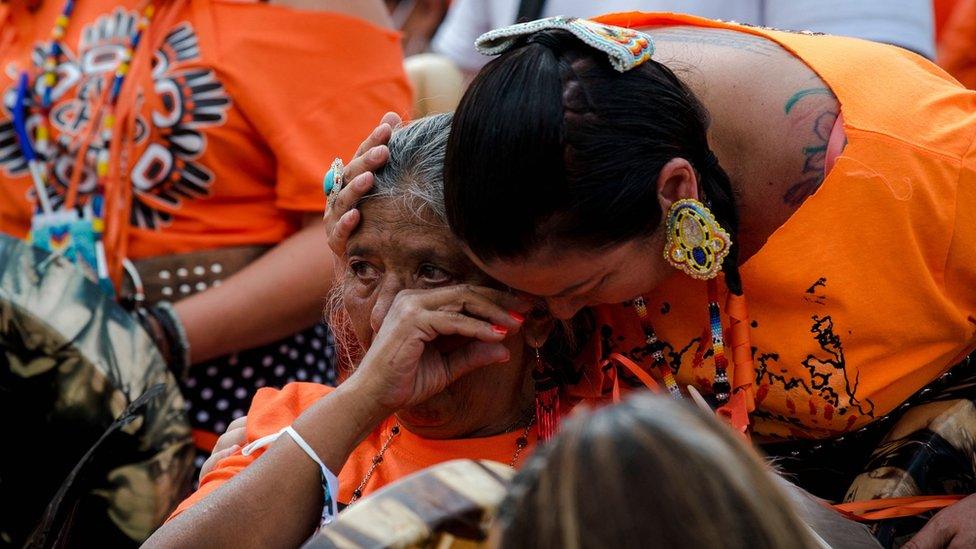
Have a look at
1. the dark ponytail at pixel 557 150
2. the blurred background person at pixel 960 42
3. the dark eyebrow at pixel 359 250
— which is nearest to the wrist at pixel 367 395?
the dark eyebrow at pixel 359 250

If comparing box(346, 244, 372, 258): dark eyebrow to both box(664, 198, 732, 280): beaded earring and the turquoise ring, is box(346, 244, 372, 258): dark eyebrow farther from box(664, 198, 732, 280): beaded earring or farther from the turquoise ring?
box(664, 198, 732, 280): beaded earring

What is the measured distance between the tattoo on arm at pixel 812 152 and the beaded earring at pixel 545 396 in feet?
1.75

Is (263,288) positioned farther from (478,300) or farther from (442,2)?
(442,2)

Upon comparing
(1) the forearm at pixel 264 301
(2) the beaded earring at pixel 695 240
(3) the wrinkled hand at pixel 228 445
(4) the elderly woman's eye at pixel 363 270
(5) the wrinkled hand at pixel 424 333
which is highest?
(2) the beaded earring at pixel 695 240

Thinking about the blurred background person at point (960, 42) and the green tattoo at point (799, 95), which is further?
the blurred background person at point (960, 42)

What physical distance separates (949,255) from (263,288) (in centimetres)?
168

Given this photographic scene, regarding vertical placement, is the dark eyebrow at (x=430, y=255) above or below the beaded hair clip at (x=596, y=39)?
below

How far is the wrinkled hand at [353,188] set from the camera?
2139 millimetres

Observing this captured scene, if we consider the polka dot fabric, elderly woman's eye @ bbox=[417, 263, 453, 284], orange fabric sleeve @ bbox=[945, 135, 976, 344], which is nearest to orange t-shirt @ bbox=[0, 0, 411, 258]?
the polka dot fabric

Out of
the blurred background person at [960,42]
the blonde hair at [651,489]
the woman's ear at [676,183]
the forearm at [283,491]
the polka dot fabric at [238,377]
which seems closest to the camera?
the blonde hair at [651,489]

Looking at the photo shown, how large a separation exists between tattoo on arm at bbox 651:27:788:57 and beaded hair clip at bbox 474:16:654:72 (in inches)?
8.7

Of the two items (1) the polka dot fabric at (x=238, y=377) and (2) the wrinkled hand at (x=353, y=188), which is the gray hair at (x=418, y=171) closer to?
(2) the wrinkled hand at (x=353, y=188)

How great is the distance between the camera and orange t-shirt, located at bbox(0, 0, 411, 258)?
300 cm

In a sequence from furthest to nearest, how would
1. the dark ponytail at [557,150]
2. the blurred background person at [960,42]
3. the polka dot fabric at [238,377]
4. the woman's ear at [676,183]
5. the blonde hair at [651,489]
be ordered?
the blurred background person at [960,42]
the polka dot fabric at [238,377]
the woman's ear at [676,183]
the dark ponytail at [557,150]
the blonde hair at [651,489]
